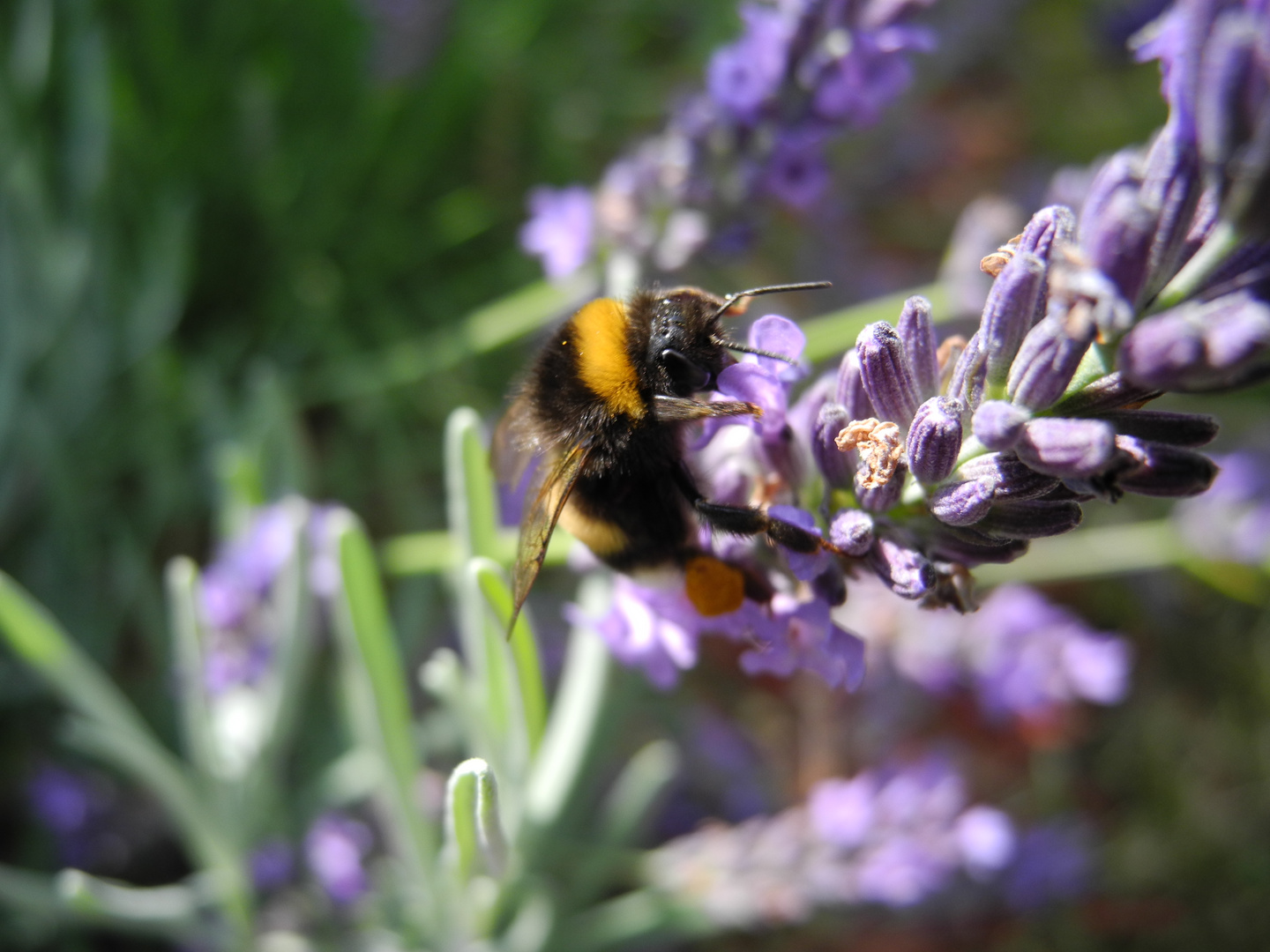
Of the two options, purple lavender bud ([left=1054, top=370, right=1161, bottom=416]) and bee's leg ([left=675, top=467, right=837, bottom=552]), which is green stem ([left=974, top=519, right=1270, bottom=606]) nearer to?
bee's leg ([left=675, top=467, right=837, bottom=552])

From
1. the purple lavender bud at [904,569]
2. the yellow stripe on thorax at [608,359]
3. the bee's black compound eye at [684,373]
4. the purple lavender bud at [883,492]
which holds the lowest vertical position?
the purple lavender bud at [904,569]

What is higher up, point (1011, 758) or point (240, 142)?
point (240, 142)

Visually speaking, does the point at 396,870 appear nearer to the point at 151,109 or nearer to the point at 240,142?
the point at 240,142

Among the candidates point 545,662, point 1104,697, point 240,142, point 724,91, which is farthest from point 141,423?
point 1104,697

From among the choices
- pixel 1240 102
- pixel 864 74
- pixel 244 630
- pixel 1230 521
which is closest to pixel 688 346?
pixel 1240 102

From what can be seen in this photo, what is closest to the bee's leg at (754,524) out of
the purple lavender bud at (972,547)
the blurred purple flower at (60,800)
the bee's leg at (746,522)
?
the bee's leg at (746,522)

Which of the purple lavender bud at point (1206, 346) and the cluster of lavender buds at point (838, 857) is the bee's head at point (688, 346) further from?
the cluster of lavender buds at point (838, 857)
